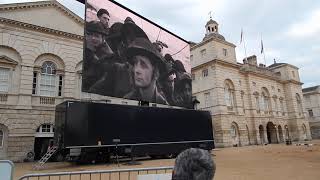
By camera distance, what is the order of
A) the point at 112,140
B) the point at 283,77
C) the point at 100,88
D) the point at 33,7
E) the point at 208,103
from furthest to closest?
the point at 283,77, the point at 208,103, the point at 33,7, the point at 112,140, the point at 100,88

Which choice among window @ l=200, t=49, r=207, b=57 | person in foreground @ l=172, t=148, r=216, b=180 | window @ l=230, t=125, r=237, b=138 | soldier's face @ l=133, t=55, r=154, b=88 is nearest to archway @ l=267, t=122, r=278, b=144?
window @ l=230, t=125, r=237, b=138

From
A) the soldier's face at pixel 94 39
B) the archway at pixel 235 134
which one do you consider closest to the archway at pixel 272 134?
the archway at pixel 235 134

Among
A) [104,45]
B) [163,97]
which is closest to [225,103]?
[163,97]

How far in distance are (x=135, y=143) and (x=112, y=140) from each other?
166cm

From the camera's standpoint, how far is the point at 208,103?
35969 millimetres

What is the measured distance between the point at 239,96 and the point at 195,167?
3729 cm

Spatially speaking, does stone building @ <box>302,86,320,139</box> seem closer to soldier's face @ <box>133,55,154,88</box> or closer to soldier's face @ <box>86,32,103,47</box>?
soldier's face @ <box>133,55,154,88</box>

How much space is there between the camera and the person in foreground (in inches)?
85.0

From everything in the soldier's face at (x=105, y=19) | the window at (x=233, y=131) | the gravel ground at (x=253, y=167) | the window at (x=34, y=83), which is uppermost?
the soldier's face at (x=105, y=19)

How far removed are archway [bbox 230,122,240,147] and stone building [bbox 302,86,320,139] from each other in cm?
3467

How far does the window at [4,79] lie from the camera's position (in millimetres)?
20172

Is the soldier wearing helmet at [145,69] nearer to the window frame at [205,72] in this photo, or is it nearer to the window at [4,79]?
the window at [4,79]

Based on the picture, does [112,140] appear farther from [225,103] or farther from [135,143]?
[225,103]

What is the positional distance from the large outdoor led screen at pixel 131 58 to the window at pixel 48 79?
796 cm
